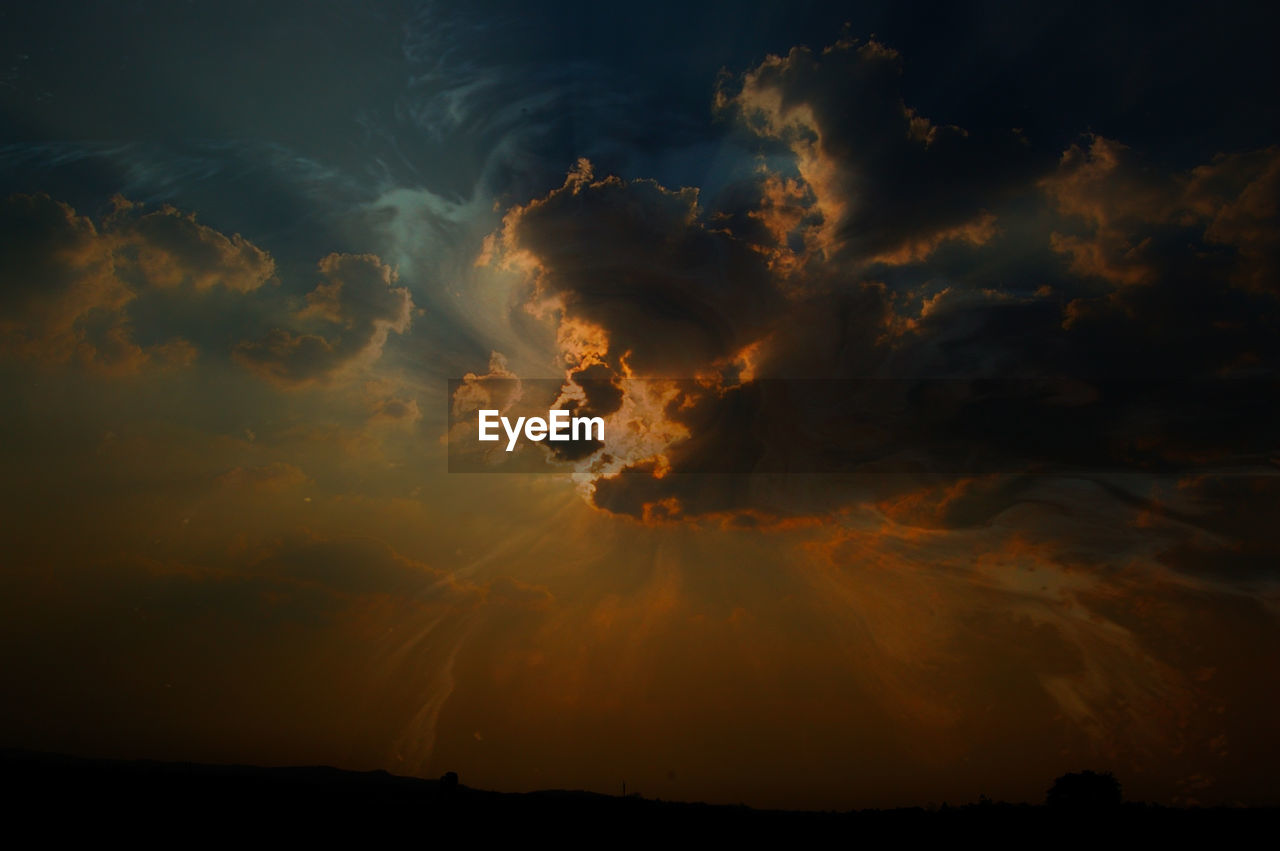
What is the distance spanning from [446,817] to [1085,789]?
206ft

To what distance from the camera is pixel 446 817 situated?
3269 cm

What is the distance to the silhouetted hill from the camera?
30.4 metres

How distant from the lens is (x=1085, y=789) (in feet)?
177

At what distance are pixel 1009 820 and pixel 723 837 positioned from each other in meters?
21.1

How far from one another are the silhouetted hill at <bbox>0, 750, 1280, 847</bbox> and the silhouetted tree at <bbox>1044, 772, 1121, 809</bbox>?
485 inches

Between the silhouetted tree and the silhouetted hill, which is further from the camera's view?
the silhouetted tree

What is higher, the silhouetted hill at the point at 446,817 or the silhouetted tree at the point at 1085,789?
the silhouetted hill at the point at 446,817

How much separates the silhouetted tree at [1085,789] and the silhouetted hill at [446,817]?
12324mm

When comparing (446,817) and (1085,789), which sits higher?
(446,817)

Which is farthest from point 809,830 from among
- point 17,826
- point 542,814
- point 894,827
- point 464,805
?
point 17,826

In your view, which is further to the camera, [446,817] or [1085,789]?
[1085,789]

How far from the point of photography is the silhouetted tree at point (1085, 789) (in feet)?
173

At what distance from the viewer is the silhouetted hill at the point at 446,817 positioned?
99.8 ft

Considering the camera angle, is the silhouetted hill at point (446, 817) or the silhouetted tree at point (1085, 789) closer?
the silhouetted hill at point (446, 817)
